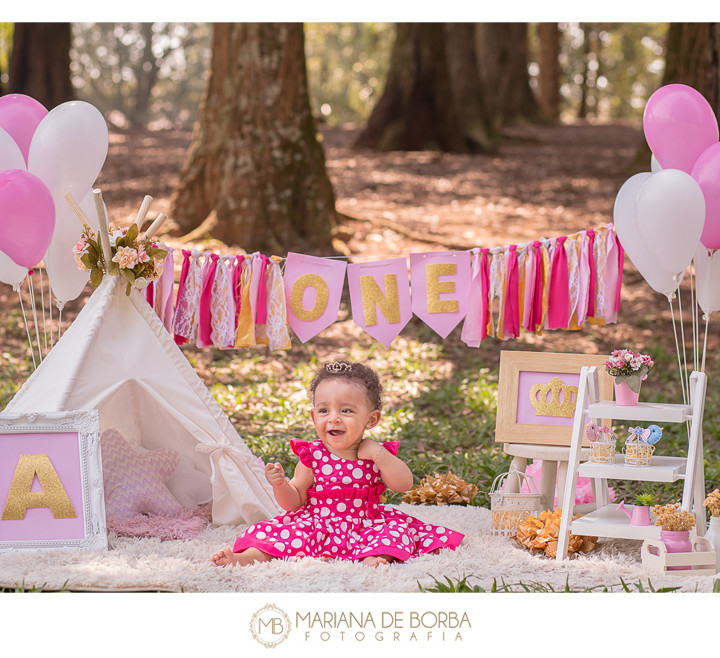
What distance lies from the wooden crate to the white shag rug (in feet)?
0.13

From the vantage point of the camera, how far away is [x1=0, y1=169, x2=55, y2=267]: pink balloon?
161 inches

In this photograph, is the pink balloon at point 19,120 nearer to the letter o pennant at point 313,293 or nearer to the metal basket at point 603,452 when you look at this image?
the letter o pennant at point 313,293

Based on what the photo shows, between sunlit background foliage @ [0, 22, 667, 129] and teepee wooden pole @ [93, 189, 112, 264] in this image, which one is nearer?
teepee wooden pole @ [93, 189, 112, 264]

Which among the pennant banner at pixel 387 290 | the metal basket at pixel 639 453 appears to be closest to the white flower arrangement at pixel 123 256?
the pennant banner at pixel 387 290

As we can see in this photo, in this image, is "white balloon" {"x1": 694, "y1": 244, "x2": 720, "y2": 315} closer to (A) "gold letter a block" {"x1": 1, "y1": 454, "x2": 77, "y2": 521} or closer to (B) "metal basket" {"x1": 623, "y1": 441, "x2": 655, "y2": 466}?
(B) "metal basket" {"x1": 623, "y1": 441, "x2": 655, "y2": 466}

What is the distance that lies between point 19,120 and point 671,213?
10.2 ft

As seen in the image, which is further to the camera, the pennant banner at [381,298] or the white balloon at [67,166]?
the pennant banner at [381,298]

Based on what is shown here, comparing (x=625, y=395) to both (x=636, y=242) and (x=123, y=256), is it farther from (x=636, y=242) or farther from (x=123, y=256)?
(x=123, y=256)

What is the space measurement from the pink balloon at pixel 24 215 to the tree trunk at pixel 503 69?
42.9 ft

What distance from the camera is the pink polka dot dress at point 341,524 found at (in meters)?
3.97

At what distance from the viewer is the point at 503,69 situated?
16.7 m

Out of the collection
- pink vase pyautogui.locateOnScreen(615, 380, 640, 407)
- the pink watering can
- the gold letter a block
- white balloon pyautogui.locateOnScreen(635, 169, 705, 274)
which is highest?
white balloon pyautogui.locateOnScreen(635, 169, 705, 274)

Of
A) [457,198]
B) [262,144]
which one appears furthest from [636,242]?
[457,198]
